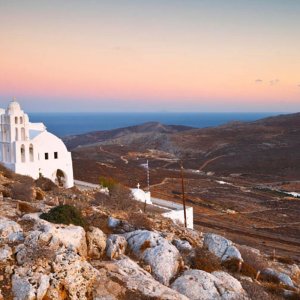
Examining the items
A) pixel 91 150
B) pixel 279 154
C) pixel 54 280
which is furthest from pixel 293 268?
pixel 91 150

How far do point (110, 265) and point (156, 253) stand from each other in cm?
242

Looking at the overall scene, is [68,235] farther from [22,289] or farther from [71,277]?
[22,289]

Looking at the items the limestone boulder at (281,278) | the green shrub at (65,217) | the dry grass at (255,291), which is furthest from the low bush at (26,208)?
the limestone boulder at (281,278)

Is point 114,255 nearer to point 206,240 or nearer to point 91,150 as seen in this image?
point 206,240

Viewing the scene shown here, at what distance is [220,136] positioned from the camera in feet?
463

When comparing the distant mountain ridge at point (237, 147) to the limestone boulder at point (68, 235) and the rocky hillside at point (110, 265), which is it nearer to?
the rocky hillside at point (110, 265)

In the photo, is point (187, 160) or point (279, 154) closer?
point (279, 154)

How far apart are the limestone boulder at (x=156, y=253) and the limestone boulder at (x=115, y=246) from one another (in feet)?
1.52

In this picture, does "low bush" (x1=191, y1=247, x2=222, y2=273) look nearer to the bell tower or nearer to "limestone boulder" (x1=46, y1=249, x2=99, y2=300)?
"limestone boulder" (x1=46, y1=249, x2=99, y2=300)

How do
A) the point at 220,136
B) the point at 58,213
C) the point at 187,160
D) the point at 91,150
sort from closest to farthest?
the point at 58,213 < the point at 187,160 < the point at 91,150 < the point at 220,136

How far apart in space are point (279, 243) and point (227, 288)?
87.5ft

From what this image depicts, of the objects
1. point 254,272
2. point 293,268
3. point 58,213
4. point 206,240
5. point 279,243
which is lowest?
point 279,243

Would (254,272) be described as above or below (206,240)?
below

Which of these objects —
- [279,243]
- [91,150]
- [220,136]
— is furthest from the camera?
[220,136]
